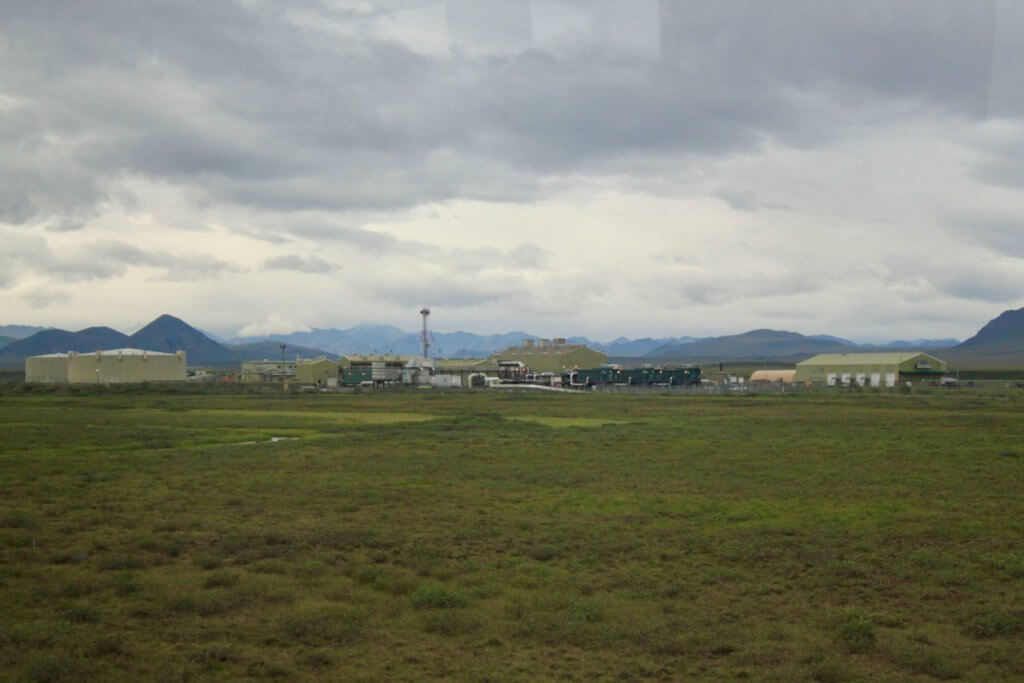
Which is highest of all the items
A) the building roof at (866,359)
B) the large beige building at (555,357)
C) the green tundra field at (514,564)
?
the large beige building at (555,357)

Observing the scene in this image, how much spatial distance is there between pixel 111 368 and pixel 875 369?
9398 cm

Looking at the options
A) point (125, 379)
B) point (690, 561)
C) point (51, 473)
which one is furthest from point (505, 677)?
point (125, 379)

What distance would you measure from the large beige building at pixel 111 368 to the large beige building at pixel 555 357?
150 ft

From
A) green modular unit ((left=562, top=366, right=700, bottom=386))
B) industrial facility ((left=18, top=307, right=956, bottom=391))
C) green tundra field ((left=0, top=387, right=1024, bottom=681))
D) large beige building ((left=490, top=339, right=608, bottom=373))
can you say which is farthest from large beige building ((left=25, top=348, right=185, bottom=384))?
green tundra field ((left=0, top=387, right=1024, bottom=681))

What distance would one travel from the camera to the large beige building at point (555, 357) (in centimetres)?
11900

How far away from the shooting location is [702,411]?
53.1 m

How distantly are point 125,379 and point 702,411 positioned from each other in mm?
84621

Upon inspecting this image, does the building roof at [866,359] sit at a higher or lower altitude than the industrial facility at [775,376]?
higher

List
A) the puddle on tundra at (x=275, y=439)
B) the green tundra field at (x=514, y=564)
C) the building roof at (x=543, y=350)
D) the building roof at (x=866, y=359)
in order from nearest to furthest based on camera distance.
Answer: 1. the green tundra field at (x=514, y=564)
2. the puddle on tundra at (x=275, y=439)
3. the building roof at (x=866, y=359)
4. the building roof at (x=543, y=350)

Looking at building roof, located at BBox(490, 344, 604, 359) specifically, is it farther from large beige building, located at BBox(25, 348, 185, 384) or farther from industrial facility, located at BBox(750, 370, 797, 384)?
large beige building, located at BBox(25, 348, 185, 384)

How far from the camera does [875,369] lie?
95188 millimetres

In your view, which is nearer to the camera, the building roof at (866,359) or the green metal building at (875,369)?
the green metal building at (875,369)

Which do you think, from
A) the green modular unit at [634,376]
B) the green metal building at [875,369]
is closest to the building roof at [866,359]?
the green metal building at [875,369]

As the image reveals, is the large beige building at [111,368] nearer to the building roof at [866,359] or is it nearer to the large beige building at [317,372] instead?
the large beige building at [317,372]
